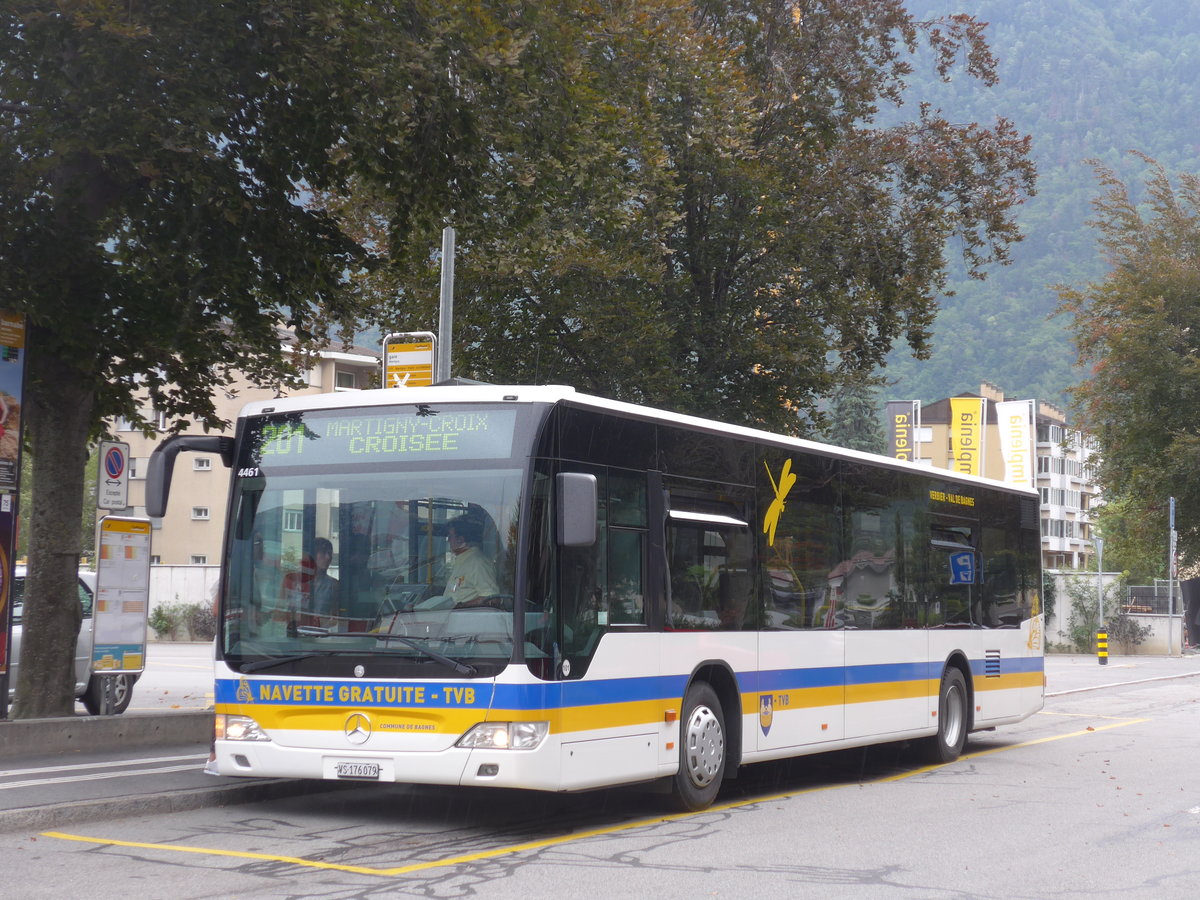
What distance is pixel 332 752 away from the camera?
9781 mm

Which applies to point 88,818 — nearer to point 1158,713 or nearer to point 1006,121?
point 1158,713

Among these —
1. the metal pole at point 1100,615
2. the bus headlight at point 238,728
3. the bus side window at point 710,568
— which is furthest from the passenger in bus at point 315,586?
the metal pole at point 1100,615

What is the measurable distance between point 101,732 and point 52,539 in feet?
6.03

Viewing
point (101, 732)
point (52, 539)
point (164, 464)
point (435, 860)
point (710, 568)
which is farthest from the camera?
point (52, 539)

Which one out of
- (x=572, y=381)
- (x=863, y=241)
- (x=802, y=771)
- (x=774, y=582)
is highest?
(x=863, y=241)

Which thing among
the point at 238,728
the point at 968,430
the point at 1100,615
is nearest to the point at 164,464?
the point at 238,728

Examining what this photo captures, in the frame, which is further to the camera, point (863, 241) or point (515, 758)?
point (863, 241)

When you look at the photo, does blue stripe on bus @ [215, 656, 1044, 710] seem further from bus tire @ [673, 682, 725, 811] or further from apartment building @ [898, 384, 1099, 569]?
apartment building @ [898, 384, 1099, 569]

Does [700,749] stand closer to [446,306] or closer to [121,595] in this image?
[121,595]

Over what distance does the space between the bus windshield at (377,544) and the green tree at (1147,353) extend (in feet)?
120

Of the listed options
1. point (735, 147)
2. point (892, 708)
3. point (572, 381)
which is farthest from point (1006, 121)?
point (892, 708)

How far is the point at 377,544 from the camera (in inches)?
388

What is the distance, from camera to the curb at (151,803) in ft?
30.9

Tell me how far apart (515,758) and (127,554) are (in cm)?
665
